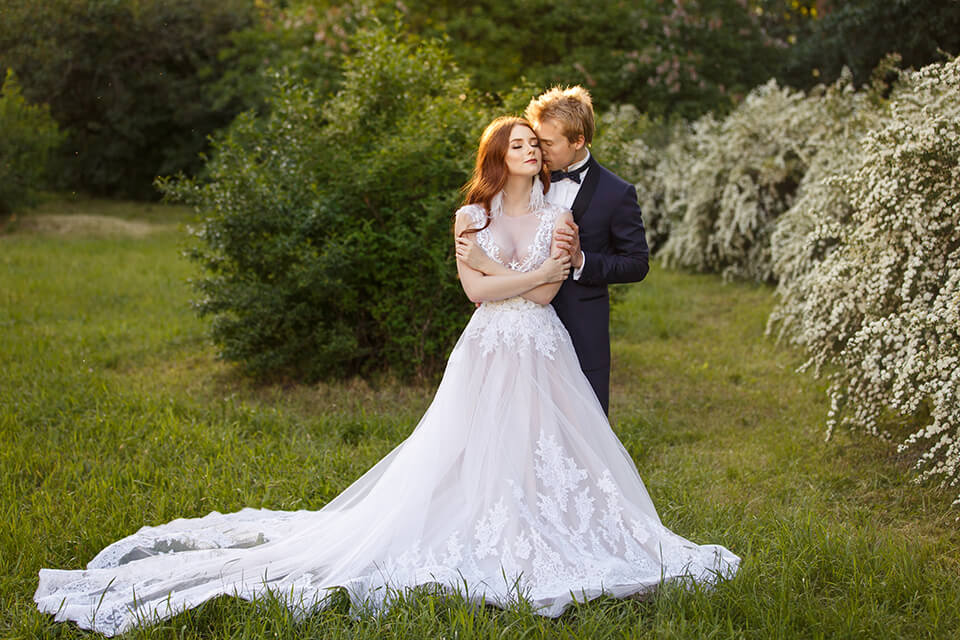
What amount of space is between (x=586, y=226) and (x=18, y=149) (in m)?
13.6

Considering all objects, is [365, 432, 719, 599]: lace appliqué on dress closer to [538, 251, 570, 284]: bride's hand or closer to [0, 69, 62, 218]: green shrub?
[538, 251, 570, 284]: bride's hand

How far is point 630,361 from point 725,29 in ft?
39.5

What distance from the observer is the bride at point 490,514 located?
287cm

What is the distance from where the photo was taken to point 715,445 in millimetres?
4879

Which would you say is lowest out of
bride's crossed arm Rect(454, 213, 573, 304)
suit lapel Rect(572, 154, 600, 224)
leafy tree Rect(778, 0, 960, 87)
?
bride's crossed arm Rect(454, 213, 573, 304)

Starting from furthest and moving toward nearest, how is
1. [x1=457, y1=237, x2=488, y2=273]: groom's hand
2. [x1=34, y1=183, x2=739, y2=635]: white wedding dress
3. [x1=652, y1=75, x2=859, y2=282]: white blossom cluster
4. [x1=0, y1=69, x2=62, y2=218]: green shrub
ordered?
[x1=0, y1=69, x2=62, y2=218]: green shrub
[x1=652, y1=75, x2=859, y2=282]: white blossom cluster
[x1=457, y1=237, x2=488, y2=273]: groom's hand
[x1=34, y1=183, x2=739, y2=635]: white wedding dress

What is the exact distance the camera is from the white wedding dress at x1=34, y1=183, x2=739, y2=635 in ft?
9.40

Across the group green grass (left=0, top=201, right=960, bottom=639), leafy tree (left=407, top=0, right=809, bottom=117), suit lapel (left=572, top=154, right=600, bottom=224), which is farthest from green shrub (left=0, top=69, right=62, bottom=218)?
suit lapel (left=572, top=154, right=600, bottom=224)

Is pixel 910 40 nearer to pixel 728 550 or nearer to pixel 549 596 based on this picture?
pixel 728 550

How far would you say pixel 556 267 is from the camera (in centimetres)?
309

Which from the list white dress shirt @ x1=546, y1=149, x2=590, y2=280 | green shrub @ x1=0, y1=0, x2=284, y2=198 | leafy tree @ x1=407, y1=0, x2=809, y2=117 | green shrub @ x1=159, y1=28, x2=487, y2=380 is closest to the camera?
white dress shirt @ x1=546, y1=149, x2=590, y2=280

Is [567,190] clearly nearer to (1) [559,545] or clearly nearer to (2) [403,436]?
(1) [559,545]

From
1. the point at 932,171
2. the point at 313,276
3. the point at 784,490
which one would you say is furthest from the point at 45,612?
the point at 932,171

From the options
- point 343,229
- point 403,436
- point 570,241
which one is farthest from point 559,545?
point 343,229
